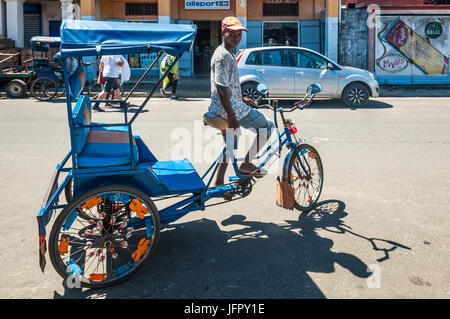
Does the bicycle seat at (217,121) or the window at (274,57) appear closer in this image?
the bicycle seat at (217,121)

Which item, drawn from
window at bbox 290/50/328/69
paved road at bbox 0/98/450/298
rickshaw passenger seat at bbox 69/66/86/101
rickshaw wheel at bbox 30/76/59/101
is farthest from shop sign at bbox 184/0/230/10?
rickshaw passenger seat at bbox 69/66/86/101

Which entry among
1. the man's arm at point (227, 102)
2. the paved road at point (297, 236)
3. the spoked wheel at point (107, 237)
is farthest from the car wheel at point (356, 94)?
the spoked wheel at point (107, 237)

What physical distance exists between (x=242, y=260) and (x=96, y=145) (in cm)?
147

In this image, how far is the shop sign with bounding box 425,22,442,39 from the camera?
→ 19.0 meters

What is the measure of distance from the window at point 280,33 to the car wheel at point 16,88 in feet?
35.8

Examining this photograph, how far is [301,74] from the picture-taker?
44.1 feet

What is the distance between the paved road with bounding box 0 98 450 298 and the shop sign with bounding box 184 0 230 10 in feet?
46.7

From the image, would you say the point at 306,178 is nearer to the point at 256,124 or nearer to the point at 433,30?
the point at 256,124

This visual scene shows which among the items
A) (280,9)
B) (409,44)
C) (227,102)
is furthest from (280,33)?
(227,102)

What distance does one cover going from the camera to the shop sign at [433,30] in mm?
18969

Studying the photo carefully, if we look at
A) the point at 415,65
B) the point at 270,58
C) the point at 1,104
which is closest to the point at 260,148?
the point at 270,58

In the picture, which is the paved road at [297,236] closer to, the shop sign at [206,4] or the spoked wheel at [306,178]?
the spoked wheel at [306,178]
